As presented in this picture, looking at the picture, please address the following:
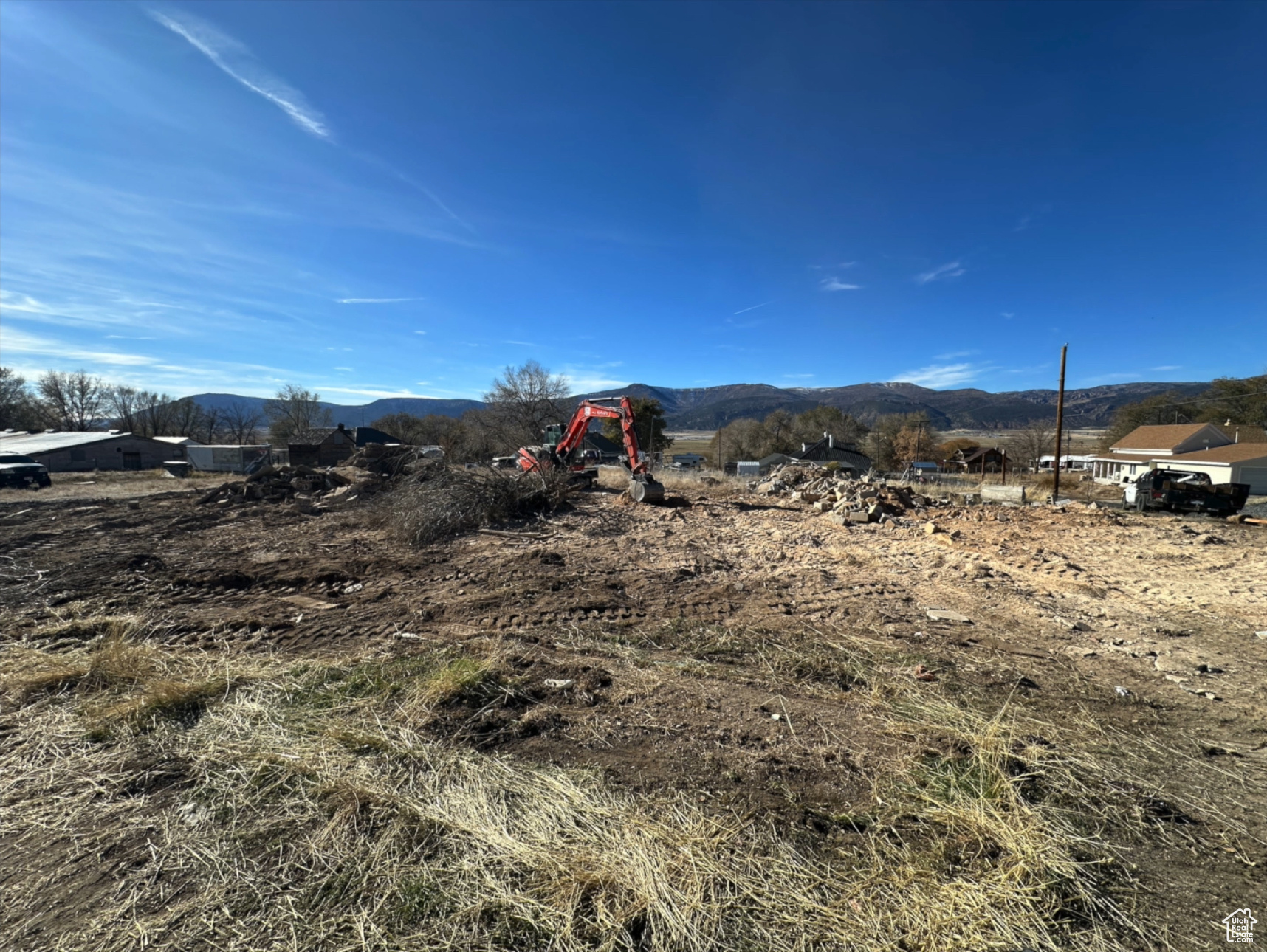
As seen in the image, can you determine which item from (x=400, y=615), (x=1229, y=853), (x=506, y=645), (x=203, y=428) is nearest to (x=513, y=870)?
(x=506, y=645)

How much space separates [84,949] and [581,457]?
57.0ft

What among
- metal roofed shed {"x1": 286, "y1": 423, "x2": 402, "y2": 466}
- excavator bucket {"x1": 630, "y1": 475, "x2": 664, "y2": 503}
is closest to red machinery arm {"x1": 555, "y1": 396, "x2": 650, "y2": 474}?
excavator bucket {"x1": 630, "y1": 475, "x2": 664, "y2": 503}

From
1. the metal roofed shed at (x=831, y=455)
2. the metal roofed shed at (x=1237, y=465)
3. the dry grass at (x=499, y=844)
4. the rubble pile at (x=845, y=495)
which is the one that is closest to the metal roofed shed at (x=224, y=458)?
the rubble pile at (x=845, y=495)

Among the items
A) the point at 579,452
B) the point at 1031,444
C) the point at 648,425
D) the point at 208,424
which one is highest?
the point at 208,424

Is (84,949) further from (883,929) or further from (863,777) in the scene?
(863,777)

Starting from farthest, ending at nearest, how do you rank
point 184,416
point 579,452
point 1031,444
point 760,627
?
point 184,416
point 1031,444
point 579,452
point 760,627

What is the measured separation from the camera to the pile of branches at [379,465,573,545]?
10.5 meters

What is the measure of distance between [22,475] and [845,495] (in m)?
34.0

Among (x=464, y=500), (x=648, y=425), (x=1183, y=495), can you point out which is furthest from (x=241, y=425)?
(x=1183, y=495)

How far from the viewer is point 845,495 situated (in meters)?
14.6

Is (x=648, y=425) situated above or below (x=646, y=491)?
above

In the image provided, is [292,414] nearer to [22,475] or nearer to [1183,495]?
[22,475]

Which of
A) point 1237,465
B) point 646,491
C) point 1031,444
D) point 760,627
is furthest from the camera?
point 1031,444

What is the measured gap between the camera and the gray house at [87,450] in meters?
33.7
